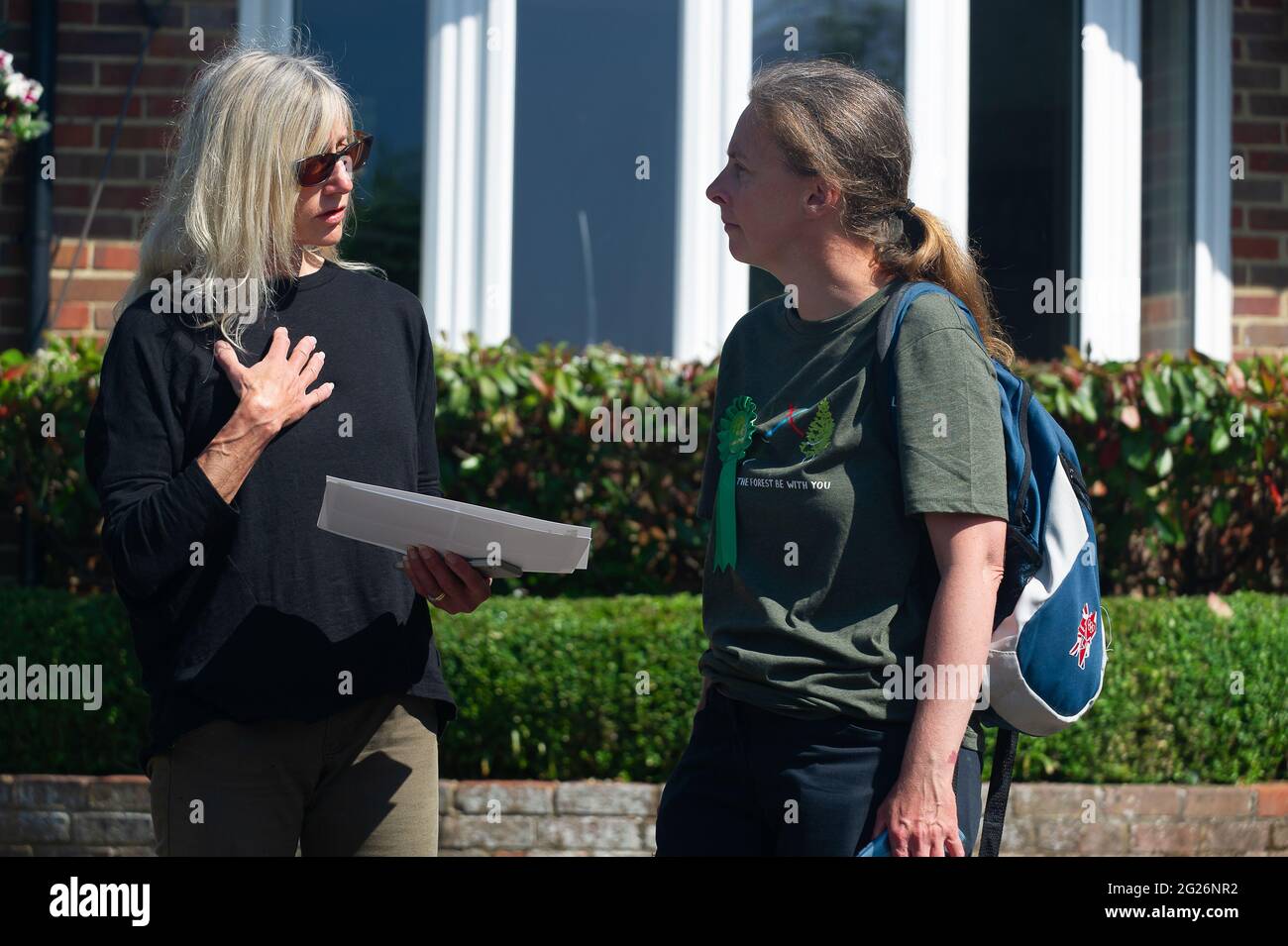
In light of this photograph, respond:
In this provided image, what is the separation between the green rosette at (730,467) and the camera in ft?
7.52

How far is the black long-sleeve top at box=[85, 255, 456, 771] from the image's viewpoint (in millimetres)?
2285

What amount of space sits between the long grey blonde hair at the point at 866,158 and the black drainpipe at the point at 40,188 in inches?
167

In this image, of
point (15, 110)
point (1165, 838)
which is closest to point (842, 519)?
point (1165, 838)

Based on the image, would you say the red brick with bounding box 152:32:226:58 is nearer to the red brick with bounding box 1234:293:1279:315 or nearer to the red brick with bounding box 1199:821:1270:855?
the red brick with bounding box 1234:293:1279:315

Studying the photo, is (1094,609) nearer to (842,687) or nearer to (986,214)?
(842,687)

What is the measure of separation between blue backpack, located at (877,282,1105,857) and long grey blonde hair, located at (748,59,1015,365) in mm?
146

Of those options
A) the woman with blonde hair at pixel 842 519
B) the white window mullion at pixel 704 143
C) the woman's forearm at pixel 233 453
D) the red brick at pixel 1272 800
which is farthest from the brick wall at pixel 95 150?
the red brick at pixel 1272 800

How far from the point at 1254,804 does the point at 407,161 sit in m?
4.22

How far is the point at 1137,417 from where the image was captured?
16.8ft

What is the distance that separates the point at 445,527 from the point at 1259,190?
211 inches

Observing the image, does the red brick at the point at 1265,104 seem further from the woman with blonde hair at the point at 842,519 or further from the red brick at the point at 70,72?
the red brick at the point at 70,72

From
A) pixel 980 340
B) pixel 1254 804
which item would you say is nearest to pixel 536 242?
pixel 1254 804

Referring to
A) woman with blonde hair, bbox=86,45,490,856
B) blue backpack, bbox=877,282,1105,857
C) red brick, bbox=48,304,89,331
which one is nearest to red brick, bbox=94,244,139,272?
red brick, bbox=48,304,89,331

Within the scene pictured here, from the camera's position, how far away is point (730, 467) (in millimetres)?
2332
